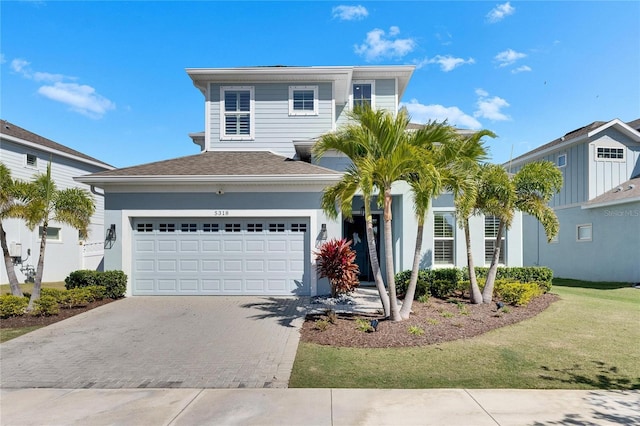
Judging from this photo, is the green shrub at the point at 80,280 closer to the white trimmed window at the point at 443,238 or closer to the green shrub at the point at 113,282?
the green shrub at the point at 113,282

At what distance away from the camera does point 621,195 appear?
45.9ft

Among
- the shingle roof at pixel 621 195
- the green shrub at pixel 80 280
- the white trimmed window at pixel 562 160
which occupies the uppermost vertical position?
the white trimmed window at pixel 562 160

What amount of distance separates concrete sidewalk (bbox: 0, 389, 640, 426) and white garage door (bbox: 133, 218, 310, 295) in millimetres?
6251

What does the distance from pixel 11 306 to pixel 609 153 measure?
23140mm

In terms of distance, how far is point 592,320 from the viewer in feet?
25.6

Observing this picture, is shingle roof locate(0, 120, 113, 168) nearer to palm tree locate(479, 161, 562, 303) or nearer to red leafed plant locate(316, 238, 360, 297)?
red leafed plant locate(316, 238, 360, 297)

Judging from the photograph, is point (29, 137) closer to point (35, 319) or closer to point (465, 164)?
point (35, 319)

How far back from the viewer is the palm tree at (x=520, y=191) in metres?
8.41

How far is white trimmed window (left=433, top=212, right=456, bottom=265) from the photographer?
11797 mm

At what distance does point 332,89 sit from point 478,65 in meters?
5.70

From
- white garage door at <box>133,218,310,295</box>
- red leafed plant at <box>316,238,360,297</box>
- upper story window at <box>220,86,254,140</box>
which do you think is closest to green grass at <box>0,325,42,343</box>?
white garage door at <box>133,218,310,295</box>

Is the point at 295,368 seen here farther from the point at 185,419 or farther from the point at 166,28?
the point at 166,28

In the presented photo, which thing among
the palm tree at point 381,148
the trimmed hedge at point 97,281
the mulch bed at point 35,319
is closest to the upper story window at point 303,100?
the palm tree at point 381,148

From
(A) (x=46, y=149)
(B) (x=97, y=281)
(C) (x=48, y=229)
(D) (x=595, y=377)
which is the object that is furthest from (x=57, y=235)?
(D) (x=595, y=377)
